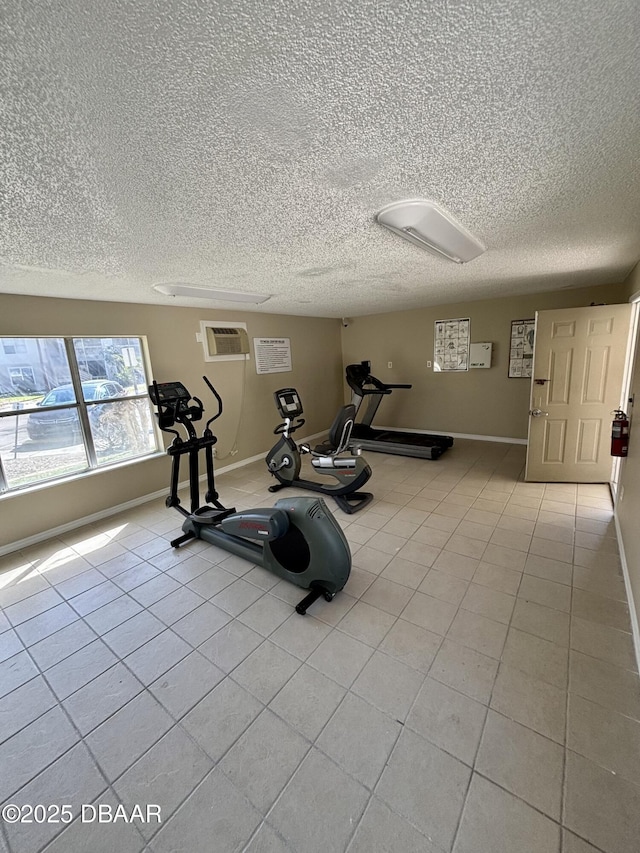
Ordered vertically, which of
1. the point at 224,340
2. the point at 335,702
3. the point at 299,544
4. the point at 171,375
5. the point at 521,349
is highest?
the point at 224,340

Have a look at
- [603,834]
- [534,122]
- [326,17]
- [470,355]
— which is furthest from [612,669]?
[470,355]

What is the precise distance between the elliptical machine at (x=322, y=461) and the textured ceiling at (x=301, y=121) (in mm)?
2219

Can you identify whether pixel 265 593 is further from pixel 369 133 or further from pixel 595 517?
pixel 595 517

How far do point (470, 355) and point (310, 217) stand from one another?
14.9 feet

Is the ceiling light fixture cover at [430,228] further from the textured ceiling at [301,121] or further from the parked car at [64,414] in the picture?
the parked car at [64,414]

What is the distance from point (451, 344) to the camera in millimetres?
5656

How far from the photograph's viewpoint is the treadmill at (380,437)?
5148 millimetres

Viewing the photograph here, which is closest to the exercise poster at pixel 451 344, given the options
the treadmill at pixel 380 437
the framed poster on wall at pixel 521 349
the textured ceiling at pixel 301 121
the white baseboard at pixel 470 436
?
the framed poster on wall at pixel 521 349

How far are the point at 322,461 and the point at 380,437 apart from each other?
6.95 ft

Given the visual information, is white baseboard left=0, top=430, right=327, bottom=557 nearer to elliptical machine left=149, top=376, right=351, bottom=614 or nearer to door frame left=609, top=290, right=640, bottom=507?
elliptical machine left=149, top=376, right=351, bottom=614

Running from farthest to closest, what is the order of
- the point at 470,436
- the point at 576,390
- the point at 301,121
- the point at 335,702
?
the point at 470,436 → the point at 576,390 → the point at 335,702 → the point at 301,121

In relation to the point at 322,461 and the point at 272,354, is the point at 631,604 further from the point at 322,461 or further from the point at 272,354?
the point at 272,354

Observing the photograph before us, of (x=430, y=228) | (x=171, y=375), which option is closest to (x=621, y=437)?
(x=430, y=228)

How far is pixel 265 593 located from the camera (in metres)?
2.36
